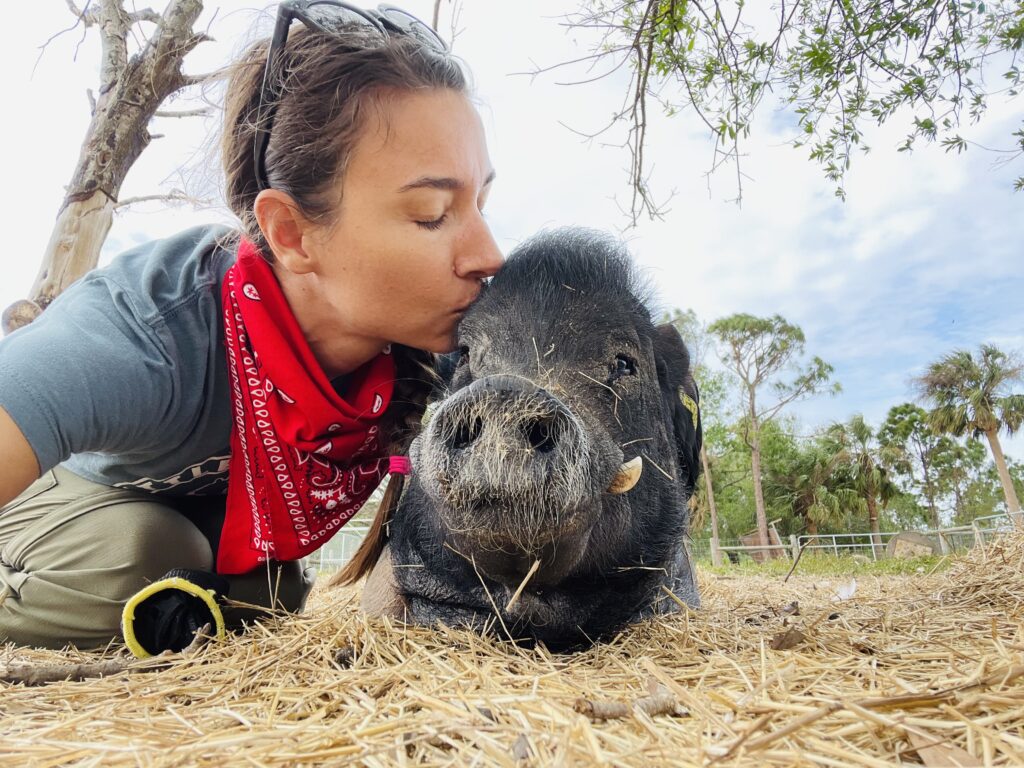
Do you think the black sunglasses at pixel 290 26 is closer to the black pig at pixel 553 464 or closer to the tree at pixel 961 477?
the black pig at pixel 553 464

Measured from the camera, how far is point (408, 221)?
2387 millimetres

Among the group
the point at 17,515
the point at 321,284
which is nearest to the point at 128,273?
the point at 321,284

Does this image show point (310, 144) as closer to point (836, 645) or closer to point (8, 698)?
point (8, 698)

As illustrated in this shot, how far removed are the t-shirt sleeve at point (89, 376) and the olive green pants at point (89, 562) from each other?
647mm

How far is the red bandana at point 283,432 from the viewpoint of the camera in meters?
2.55

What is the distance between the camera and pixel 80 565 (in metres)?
2.97

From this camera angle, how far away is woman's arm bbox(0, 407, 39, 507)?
186cm

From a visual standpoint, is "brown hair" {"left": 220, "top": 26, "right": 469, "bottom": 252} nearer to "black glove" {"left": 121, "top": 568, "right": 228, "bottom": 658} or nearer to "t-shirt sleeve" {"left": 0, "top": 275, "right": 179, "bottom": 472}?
"t-shirt sleeve" {"left": 0, "top": 275, "right": 179, "bottom": 472}

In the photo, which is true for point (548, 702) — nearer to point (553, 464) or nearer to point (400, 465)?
point (553, 464)

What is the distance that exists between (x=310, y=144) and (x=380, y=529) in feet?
5.90

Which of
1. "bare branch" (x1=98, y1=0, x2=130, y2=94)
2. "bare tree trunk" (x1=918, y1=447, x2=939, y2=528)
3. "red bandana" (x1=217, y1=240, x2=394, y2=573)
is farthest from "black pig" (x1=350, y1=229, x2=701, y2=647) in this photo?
"bare tree trunk" (x1=918, y1=447, x2=939, y2=528)

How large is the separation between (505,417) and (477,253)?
1086mm

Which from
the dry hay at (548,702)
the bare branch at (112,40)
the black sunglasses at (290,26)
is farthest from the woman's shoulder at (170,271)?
the bare branch at (112,40)

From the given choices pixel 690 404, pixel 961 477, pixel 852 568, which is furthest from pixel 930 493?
pixel 690 404
